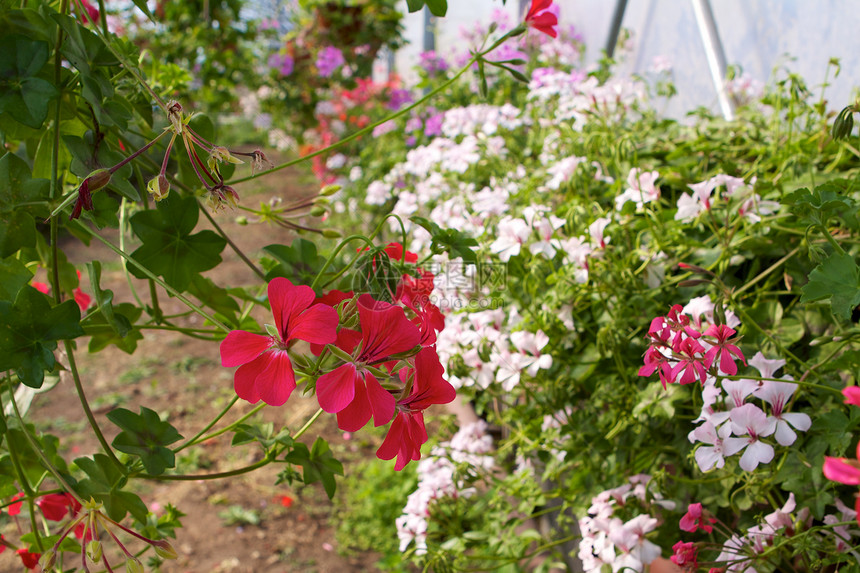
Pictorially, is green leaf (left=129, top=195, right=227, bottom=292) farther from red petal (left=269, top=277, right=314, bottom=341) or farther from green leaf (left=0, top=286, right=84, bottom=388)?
red petal (left=269, top=277, right=314, bottom=341)

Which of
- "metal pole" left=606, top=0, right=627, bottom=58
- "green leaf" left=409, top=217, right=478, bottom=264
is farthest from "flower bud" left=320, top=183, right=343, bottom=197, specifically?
"metal pole" left=606, top=0, right=627, bottom=58

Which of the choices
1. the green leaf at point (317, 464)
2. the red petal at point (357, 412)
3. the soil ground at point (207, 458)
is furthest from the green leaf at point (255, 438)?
the soil ground at point (207, 458)

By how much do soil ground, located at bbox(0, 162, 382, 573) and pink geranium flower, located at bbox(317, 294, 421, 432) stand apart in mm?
1197

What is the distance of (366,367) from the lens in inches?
17.3

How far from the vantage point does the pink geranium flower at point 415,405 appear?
1.49 ft

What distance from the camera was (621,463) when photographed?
3.14 feet

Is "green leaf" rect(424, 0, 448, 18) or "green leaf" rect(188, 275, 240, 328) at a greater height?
"green leaf" rect(424, 0, 448, 18)

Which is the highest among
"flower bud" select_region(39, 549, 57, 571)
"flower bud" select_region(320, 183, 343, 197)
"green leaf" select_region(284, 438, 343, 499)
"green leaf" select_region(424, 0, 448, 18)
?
"green leaf" select_region(424, 0, 448, 18)

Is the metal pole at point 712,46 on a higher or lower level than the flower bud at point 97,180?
higher

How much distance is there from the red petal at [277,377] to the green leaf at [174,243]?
258 millimetres

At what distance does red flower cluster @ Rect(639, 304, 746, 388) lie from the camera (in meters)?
0.58

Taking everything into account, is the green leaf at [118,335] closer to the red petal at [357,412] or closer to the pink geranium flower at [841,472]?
the red petal at [357,412]

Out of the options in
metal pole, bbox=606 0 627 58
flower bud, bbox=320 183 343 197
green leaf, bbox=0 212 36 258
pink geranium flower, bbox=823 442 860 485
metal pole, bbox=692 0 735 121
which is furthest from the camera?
metal pole, bbox=606 0 627 58

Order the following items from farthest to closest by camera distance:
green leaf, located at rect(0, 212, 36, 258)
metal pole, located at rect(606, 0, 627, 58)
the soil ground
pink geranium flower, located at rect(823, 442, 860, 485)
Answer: metal pole, located at rect(606, 0, 627, 58) < the soil ground < green leaf, located at rect(0, 212, 36, 258) < pink geranium flower, located at rect(823, 442, 860, 485)
